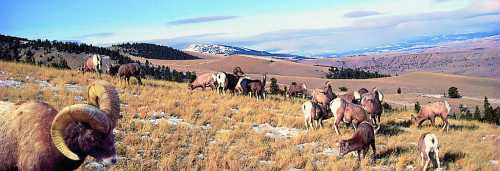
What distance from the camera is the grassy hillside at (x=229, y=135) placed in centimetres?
1280

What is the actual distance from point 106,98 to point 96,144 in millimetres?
659

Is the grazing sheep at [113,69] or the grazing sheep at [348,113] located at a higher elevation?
the grazing sheep at [113,69]

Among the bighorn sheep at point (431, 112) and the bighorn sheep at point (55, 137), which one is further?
the bighorn sheep at point (431, 112)

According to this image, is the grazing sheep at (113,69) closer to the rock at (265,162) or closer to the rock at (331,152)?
the rock at (331,152)

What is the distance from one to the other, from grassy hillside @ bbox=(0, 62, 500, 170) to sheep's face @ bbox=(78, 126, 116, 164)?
436 cm

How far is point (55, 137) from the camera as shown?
6543mm

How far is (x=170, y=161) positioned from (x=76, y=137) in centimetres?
514

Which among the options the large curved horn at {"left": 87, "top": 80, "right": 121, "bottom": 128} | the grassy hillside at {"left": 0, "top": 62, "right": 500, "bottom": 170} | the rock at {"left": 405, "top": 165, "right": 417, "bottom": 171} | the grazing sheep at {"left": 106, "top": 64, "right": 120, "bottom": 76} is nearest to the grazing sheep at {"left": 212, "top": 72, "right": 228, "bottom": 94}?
the grassy hillside at {"left": 0, "top": 62, "right": 500, "bottom": 170}

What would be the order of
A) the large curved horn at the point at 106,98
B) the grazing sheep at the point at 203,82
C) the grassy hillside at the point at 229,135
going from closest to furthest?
1. the large curved horn at the point at 106,98
2. the grassy hillside at the point at 229,135
3. the grazing sheep at the point at 203,82

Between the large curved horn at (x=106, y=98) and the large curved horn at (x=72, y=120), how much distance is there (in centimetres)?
31

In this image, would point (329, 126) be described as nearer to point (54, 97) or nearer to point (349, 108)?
point (349, 108)

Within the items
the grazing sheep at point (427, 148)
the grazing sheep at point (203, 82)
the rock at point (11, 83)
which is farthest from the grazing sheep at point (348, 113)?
the rock at point (11, 83)

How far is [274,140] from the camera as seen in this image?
51.3 feet

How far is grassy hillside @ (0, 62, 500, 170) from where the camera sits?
1280 cm
